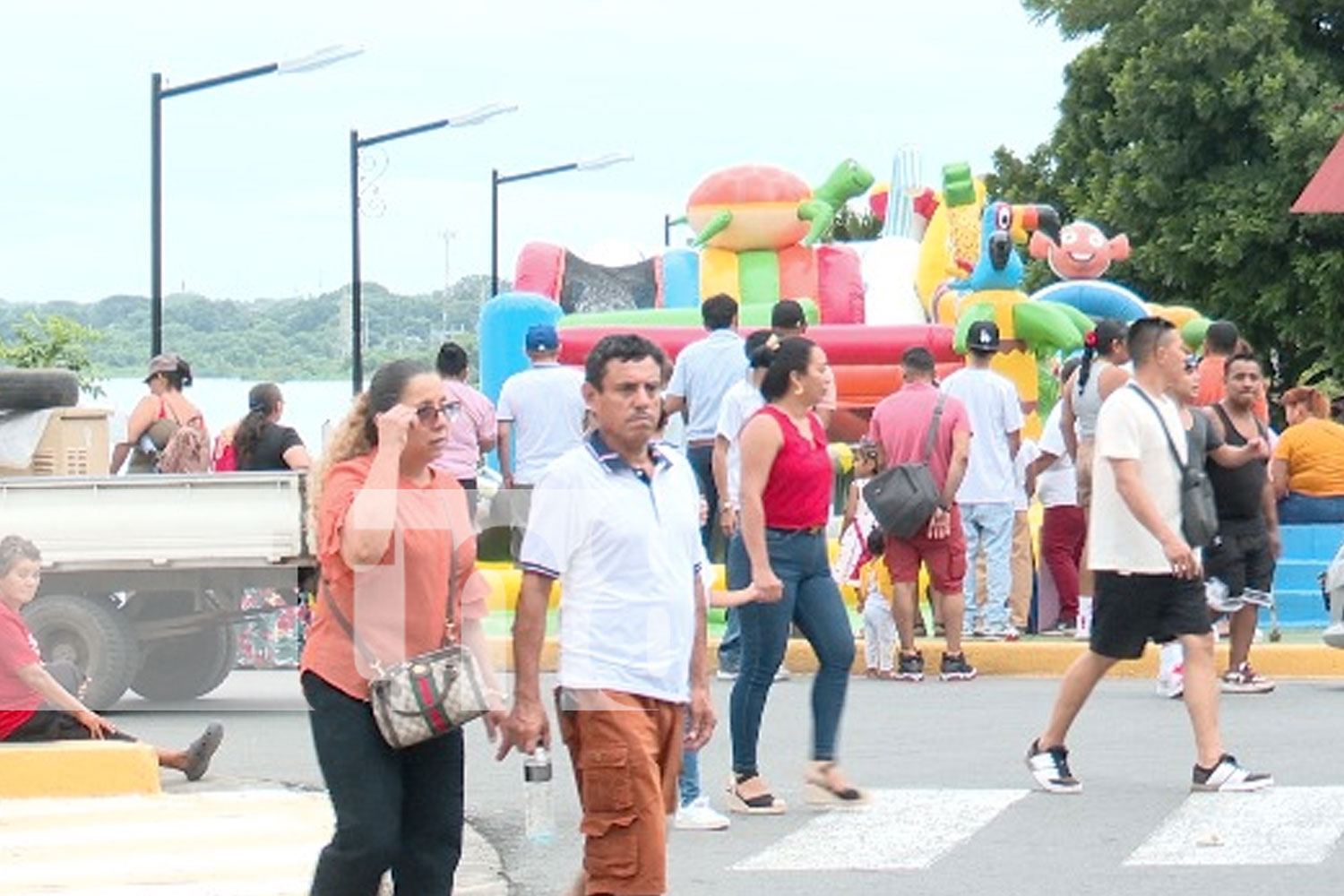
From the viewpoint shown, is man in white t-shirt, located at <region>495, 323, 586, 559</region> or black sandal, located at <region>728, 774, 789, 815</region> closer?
black sandal, located at <region>728, 774, 789, 815</region>

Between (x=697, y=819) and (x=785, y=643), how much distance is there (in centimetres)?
84

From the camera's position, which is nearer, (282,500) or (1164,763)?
(1164,763)

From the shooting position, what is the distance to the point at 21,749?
12938mm

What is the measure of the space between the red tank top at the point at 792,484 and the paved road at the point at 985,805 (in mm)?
1098

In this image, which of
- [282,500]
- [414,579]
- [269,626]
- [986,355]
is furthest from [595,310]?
[414,579]

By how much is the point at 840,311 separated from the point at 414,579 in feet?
75.7

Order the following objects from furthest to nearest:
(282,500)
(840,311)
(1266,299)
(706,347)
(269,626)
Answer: (1266,299) → (840,311) → (269,626) → (706,347) → (282,500)

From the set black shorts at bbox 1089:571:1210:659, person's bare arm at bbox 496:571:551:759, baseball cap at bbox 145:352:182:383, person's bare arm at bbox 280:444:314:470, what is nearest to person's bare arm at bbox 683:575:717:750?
person's bare arm at bbox 496:571:551:759

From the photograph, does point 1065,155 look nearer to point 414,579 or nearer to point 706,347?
point 706,347

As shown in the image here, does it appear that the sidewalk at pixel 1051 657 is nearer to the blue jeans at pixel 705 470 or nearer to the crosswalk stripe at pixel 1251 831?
the blue jeans at pixel 705 470

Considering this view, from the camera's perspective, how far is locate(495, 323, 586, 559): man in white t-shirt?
18.3m

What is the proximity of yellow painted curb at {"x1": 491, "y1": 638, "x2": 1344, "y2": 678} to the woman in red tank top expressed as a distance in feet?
17.1

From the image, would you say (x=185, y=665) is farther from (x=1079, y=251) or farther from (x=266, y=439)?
(x=1079, y=251)

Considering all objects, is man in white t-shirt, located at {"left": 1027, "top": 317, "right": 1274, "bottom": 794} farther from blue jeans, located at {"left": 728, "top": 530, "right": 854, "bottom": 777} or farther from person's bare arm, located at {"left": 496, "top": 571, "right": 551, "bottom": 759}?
person's bare arm, located at {"left": 496, "top": 571, "right": 551, "bottom": 759}
